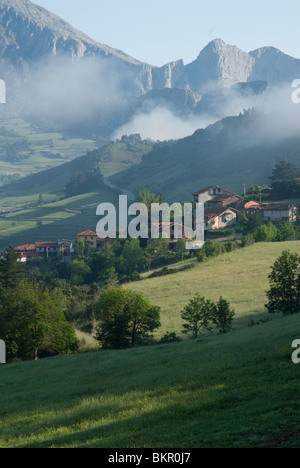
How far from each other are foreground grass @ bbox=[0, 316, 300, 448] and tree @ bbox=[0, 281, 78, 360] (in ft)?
36.5

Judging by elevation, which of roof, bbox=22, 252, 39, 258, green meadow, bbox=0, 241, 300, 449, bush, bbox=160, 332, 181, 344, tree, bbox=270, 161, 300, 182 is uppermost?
tree, bbox=270, 161, 300, 182

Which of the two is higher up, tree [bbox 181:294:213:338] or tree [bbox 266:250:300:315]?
tree [bbox 266:250:300:315]

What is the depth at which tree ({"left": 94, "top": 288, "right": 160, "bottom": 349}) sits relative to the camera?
47656mm

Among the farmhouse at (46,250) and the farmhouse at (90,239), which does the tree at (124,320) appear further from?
the farmhouse at (46,250)

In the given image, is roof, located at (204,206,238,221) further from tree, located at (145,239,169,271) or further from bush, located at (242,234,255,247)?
bush, located at (242,234,255,247)

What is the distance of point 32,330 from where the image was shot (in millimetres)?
46219

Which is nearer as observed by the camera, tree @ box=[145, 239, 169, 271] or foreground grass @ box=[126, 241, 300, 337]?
foreground grass @ box=[126, 241, 300, 337]

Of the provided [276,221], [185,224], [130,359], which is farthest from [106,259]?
[130,359]

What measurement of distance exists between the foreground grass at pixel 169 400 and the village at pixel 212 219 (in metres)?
85.3

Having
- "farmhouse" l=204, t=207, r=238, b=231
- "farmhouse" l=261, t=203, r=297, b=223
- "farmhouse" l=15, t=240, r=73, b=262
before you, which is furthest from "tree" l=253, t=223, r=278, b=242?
"farmhouse" l=15, t=240, r=73, b=262

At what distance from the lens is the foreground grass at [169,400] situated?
→ 1672 cm

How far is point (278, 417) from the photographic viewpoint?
55.4 ft

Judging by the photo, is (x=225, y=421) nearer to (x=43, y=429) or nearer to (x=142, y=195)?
(x=43, y=429)

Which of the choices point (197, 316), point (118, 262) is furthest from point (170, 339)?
point (118, 262)
